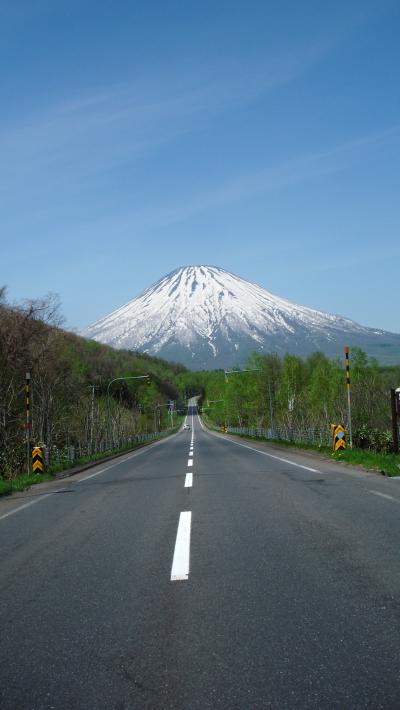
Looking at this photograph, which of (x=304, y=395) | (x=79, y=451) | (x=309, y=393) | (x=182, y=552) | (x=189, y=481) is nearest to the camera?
(x=182, y=552)

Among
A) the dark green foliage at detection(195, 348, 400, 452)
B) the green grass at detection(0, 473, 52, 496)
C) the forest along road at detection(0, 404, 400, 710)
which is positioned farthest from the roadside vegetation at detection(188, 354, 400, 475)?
the forest along road at detection(0, 404, 400, 710)

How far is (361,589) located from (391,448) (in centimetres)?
→ 1907

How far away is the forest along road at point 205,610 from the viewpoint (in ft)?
10.9

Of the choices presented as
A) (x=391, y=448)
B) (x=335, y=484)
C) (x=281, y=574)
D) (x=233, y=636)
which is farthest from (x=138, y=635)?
(x=391, y=448)

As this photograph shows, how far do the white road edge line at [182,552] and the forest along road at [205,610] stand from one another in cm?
3

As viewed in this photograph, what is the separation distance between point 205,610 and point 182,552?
205cm

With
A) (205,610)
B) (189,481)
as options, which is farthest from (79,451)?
(205,610)

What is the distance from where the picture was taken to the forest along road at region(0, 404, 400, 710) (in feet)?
10.9

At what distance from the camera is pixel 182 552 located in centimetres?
663

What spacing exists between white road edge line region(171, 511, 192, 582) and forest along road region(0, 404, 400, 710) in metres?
0.03

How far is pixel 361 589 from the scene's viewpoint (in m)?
4.93

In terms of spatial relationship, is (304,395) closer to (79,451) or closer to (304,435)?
(304,435)

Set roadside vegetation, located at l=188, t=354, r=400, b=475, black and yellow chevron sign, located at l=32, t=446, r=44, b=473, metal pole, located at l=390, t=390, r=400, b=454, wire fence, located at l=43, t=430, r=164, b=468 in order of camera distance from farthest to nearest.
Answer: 1. roadside vegetation, located at l=188, t=354, r=400, b=475
2. wire fence, located at l=43, t=430, r=164, b=468
3. black and yellow chevron sign, located at l=32, t=446, r=44, b=473
4. metal pole, located at l=390, t=390, r=400, b=454

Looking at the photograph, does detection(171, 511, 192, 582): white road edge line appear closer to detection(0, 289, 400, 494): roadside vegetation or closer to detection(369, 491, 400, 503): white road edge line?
detection(369, 491, 400, 503): white road edge line
